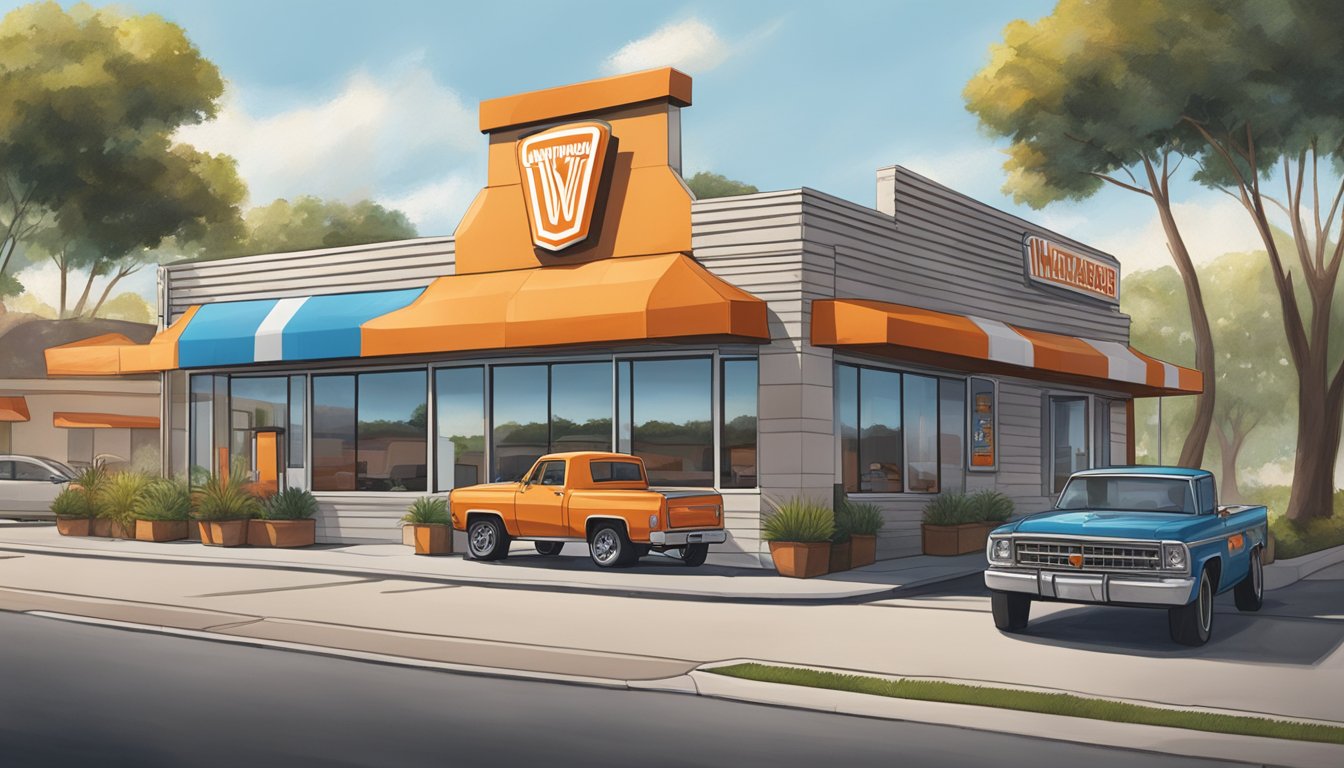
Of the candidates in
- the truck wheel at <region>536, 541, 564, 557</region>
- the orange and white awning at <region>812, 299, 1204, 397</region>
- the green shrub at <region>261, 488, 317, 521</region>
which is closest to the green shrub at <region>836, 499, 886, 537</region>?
the orange and white awning at <region>812, 299, 1204, 397</region>

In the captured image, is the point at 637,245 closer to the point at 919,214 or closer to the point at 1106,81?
the point at 919,214

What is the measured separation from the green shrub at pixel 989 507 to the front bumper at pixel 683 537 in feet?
23.0

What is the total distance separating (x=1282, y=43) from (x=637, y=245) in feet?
65.8

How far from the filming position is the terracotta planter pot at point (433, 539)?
25.4 metres

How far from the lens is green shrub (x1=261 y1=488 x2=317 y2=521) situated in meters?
28.0

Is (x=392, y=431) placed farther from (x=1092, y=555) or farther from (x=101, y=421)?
(x=101, y=421)

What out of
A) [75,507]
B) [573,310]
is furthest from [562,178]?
[75,507]

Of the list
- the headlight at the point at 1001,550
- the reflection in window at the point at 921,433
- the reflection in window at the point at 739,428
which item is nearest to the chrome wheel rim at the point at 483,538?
the reflection in window at the point at 739,428

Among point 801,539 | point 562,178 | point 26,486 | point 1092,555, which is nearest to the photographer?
point 1092,555

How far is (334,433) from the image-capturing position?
29219 mm

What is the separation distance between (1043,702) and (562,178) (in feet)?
56.5

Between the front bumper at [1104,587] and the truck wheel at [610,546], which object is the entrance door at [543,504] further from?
the front bumper at [1104,587]

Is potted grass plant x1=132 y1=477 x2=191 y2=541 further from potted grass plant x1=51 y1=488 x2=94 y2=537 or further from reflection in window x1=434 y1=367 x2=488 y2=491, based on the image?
reflection in window x1=434 y1=367 x2=488 y2=491

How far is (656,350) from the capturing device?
82.3ft
